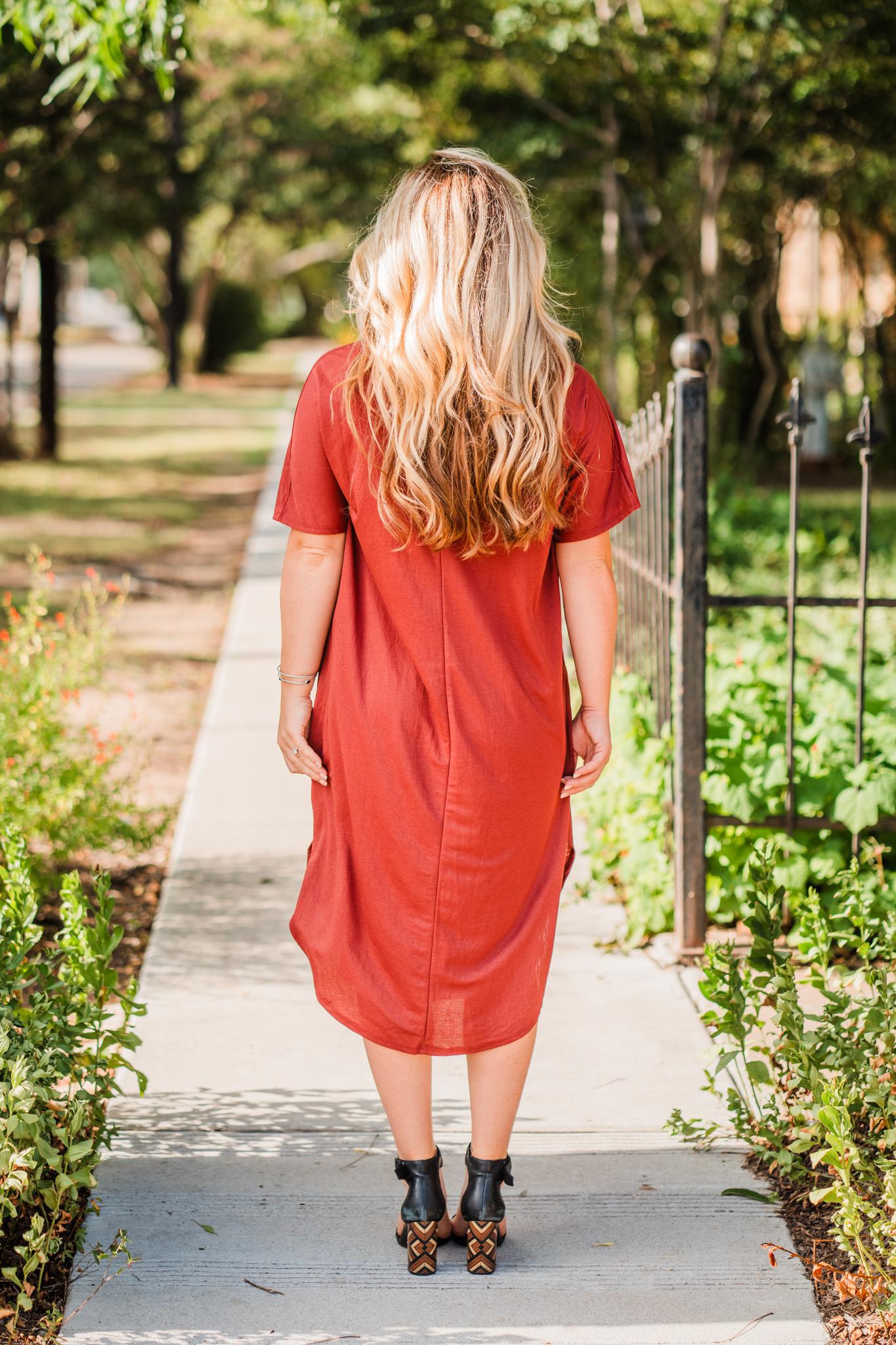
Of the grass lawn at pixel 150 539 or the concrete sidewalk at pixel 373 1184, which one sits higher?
the concrete sidewalk at pixel 373 1184

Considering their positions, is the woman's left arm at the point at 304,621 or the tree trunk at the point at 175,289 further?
the tree trunk at the point at 175,289

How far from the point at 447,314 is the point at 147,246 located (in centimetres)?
3163

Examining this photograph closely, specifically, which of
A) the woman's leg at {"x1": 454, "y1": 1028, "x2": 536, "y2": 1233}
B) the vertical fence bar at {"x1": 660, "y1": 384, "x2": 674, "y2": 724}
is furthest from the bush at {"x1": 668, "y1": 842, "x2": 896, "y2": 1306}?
the vertical fence bar at {"x1": 660, "y1": 384, "x2": 674, "y2": 724}

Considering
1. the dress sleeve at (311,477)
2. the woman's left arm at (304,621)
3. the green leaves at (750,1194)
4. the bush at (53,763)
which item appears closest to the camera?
the dress sleeve at (311,477)

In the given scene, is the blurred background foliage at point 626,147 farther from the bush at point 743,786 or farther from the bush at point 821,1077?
the bush at point 821,1077

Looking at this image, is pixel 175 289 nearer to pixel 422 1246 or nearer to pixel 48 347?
pixel 48 347

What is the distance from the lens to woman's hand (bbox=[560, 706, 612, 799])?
2605 millimetres

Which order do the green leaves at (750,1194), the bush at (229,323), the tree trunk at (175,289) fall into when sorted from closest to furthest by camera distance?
the green leaves at (750,1194), the tree trunk at (175,289), the bush at (229,323)

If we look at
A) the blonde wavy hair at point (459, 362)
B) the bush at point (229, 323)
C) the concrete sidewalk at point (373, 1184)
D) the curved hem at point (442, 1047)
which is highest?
the blonde wavy hair at point (459, 362)

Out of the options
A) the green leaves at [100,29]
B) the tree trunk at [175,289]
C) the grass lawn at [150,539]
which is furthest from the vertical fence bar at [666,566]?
the tree trunk at [175,289]

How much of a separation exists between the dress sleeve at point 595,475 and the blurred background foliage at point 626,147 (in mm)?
3960

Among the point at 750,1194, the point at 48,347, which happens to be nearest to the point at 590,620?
the point at 750,1194

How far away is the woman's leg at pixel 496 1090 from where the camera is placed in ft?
8.43

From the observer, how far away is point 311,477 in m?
2.38
